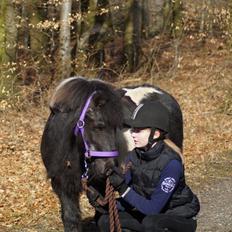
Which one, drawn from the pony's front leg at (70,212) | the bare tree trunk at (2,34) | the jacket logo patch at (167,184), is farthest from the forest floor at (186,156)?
the jacket logo patch at (167,184)

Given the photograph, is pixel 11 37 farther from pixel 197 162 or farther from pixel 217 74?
pixel 217 74

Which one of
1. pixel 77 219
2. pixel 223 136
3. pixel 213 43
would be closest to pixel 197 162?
pixel 223 136

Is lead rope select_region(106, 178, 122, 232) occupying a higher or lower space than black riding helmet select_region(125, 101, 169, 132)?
lower

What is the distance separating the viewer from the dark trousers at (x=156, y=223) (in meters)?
3.91

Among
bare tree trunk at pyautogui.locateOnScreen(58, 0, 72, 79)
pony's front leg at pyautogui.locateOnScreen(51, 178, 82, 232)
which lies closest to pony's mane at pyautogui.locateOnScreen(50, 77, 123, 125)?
pony's front leg at pyautogui.locateOnScreen(51, 178, 82, 232)

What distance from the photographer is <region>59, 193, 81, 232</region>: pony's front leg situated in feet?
17.1

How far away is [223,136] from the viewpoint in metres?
11.2

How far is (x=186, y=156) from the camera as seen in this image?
31.9ft

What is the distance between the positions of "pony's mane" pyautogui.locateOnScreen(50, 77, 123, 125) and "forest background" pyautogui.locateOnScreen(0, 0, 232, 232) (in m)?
1.92

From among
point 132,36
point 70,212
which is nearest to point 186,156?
point 70,212

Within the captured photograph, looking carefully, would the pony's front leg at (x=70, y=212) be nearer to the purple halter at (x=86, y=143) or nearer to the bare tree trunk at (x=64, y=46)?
the purple halter at (x=86, y=143)

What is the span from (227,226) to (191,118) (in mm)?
6164

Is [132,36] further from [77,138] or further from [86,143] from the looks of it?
[86,143]

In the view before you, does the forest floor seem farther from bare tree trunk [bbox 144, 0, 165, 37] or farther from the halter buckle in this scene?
bare tree trunk [bbox 144, 0, 165, 37]
